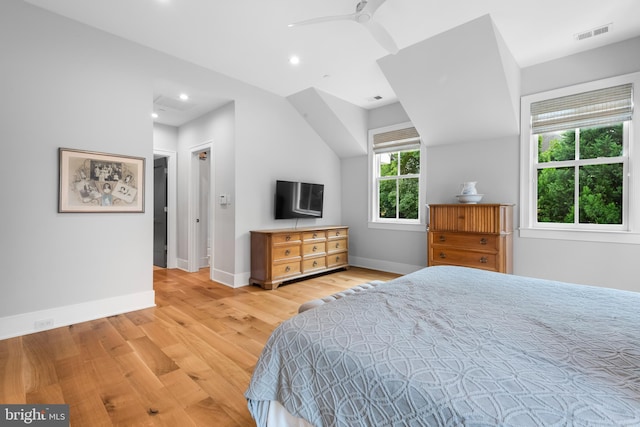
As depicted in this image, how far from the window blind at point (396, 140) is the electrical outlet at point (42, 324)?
4883mm

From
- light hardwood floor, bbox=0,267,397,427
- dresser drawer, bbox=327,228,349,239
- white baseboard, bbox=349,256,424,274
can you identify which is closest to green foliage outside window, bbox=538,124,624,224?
white baseboard, bbox=349,256,424,274

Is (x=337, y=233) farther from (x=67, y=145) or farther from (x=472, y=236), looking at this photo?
(x=67, y=145)

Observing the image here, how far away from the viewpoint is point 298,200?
487 centimetres

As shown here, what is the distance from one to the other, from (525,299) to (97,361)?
114 inches

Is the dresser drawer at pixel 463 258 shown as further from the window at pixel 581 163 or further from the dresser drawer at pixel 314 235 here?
the dresser drawer at pixel 314 235

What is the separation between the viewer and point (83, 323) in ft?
9.56

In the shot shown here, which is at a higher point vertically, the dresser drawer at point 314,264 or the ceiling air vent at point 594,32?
the ceiling air vent at point 594,32

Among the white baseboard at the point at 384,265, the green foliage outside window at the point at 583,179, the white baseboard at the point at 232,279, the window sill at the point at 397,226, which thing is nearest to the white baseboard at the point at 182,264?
the white baseboard at the point at 232,279

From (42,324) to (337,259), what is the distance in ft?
12.4

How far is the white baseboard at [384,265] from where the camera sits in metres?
4.96

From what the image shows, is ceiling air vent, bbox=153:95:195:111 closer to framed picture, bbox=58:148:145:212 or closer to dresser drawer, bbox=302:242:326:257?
framed picture, bbox=58:148:145:212

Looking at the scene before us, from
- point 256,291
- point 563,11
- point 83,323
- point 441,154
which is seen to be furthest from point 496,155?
point 83,323

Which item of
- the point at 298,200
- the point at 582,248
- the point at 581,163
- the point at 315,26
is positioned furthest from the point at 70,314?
the point at 581,163

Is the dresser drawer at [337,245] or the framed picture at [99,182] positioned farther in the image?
the dresser drawer at [337,245]
